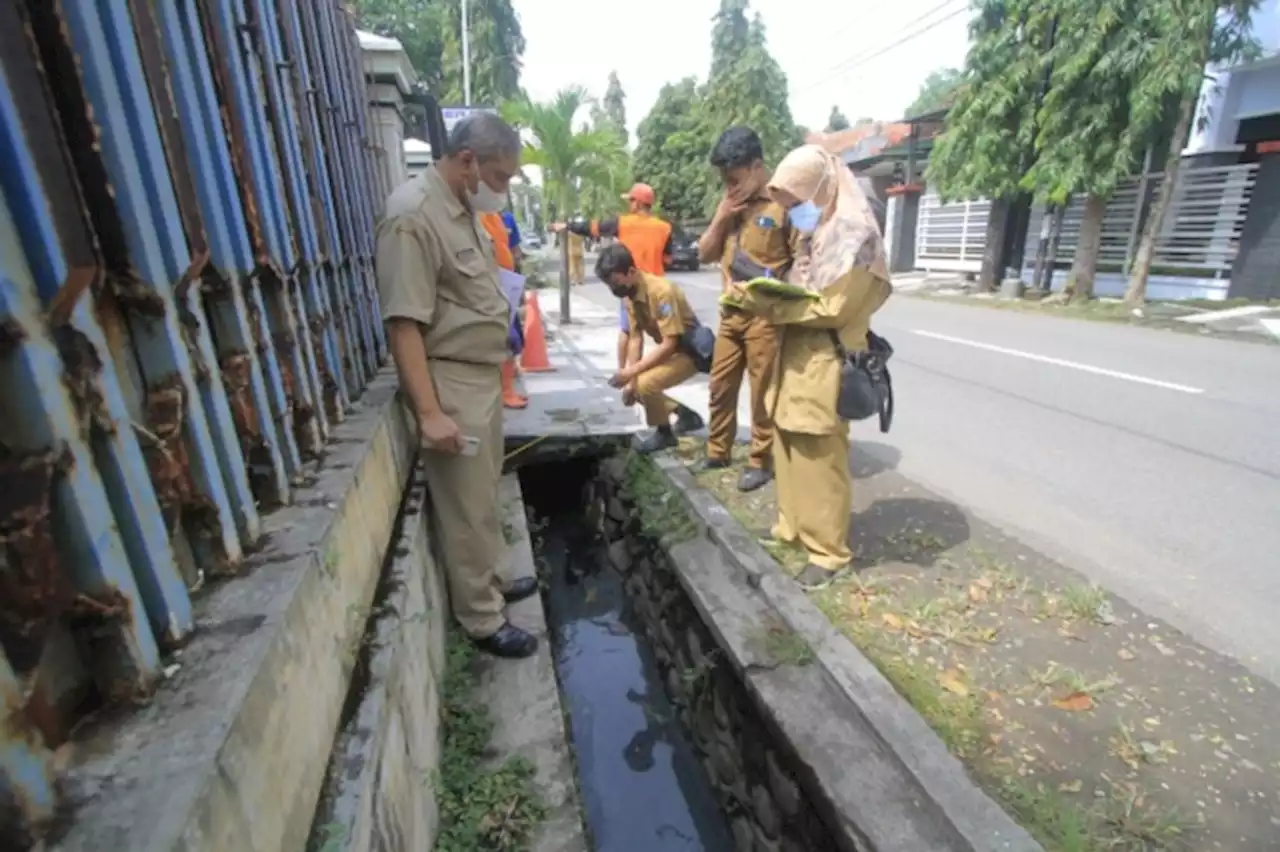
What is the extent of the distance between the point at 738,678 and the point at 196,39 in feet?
8.23

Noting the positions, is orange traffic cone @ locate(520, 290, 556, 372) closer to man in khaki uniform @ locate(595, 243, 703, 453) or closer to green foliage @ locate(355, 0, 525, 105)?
man in khaki uniform @ locate(595, 243, 703, 453)

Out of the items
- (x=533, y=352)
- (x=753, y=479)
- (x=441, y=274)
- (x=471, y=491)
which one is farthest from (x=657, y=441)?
(x=533, y=352)

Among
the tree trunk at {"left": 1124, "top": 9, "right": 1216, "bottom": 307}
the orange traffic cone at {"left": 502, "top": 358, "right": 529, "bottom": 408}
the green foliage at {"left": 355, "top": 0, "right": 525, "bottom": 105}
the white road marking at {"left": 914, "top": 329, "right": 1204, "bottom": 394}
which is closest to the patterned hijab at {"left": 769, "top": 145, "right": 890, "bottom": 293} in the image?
the orange traffic cone at {"left": 502, "top": 358, "right": 529, "bottom": 408}

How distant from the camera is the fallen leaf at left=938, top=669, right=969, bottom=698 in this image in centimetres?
232

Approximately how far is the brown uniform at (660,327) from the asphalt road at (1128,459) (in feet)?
4.85

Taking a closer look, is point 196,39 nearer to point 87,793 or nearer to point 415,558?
point 87,793

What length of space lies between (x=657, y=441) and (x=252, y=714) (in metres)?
3.56

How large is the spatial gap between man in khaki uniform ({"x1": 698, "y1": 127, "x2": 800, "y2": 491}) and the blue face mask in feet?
1.83

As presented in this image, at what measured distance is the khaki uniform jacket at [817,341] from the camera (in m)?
2.69

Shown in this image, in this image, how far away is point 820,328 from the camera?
2828 mm

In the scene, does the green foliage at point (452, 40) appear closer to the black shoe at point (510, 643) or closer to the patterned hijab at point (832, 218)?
the patterned hijab at point (832, 218)

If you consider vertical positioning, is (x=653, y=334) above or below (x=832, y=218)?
below

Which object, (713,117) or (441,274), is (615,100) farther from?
(441,274)

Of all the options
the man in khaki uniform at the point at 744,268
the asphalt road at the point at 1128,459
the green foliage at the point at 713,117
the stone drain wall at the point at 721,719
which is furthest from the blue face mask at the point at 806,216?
the green foliage at the point at 713,117
